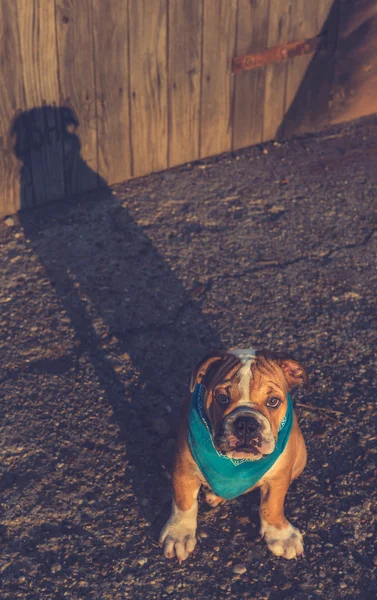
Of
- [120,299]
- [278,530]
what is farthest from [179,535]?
[120,299]

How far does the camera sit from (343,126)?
743 centimetres

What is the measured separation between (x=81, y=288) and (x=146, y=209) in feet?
3.33

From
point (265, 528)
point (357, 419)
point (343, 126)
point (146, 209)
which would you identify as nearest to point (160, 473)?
point (265, 528)

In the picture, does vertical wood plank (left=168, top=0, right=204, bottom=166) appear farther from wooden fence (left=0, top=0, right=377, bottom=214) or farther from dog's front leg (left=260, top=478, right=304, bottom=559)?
Result: dog's front leg (left=260, top=478, right=304, bottom=559)

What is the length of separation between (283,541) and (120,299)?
2.04m

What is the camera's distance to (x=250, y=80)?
6.73 meters

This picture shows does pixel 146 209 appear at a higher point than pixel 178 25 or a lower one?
lower

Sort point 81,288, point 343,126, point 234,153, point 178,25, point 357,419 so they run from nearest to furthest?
point 357,419, point 81,288, point 178,25, point 234,153, point 343,126

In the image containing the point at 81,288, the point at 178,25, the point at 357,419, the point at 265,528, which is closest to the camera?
→ the point at 265,528

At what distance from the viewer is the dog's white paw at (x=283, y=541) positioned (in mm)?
3844

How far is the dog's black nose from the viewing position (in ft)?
10.9

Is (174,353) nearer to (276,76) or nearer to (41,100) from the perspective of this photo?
(41,100)

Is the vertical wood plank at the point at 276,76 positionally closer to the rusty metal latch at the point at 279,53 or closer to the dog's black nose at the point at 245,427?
the rusty metal latch at the point at 279,53

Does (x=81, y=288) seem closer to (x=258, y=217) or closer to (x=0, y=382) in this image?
(x=0, y=382)
